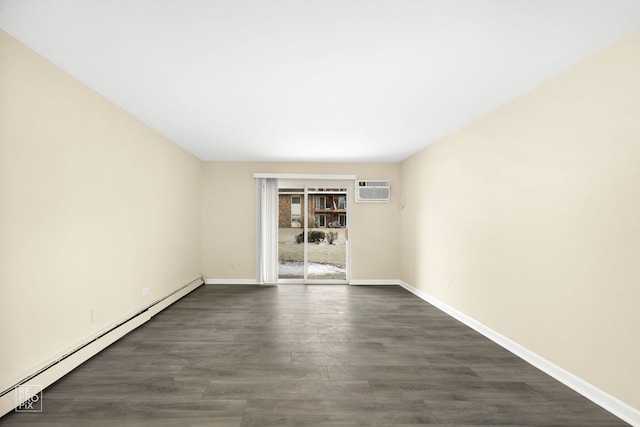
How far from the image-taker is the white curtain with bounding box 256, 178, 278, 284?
18.4 feet

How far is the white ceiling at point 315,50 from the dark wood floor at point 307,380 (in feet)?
8.04

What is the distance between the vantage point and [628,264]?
1828mm

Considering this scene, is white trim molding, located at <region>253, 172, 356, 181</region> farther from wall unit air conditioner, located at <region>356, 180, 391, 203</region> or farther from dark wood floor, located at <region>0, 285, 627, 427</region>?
dark wood floor, located at <region>0, 285, 627, 427</region>

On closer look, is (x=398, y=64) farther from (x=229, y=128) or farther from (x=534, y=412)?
(x=534, y=412)

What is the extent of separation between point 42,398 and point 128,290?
1.31 metres

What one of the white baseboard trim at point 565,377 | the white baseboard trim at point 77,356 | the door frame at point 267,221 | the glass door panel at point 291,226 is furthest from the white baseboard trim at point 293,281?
the white baseboard trim at point 565,377

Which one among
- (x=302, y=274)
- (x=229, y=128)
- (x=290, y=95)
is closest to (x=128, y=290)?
(x=229, y=128)

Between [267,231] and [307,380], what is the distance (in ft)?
12.0

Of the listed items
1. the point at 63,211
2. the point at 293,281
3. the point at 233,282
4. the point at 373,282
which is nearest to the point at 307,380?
the point at 63,211

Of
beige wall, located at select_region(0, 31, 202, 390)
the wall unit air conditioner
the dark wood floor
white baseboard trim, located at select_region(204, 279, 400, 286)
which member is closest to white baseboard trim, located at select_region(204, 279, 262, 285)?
white baseboard trim, located at select_region(204, 279, 400, 286)

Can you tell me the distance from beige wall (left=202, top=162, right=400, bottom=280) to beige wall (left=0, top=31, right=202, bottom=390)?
1882mm

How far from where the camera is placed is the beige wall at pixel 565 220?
1853 millimetres

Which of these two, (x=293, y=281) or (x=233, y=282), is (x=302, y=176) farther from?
(x=233, y=282)

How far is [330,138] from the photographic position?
4.03m
